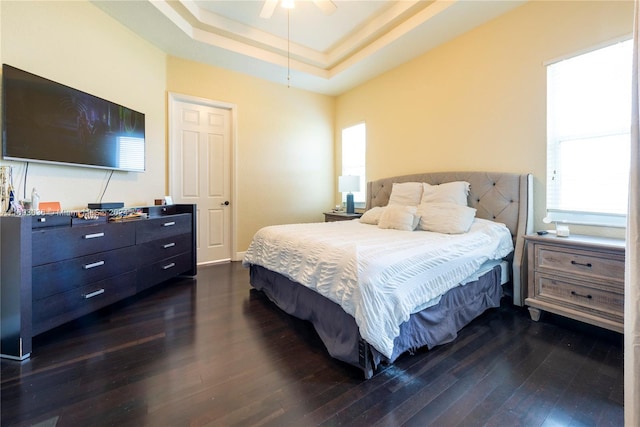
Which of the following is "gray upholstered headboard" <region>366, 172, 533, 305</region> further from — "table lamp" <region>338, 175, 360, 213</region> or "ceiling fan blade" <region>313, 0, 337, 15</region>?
"ceiling fan blade" <region>313, 0, 337, 15</region>

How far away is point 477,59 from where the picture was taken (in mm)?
2969

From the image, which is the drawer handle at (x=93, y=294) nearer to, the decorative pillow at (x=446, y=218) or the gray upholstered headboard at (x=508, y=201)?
the decorative pillow at (x=446, y=218)

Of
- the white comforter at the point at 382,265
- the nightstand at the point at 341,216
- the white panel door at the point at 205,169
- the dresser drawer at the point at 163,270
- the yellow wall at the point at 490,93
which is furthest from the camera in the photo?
the nightstand at the point at 341,216

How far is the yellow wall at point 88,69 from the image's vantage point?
2141 millimetres

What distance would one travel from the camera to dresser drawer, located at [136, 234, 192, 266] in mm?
2654

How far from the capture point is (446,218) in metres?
2.57

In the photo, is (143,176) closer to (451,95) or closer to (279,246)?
(279,246)

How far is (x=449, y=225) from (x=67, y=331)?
320 centimetres

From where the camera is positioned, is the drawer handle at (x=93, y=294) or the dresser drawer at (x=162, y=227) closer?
the drawer handle at (x=93, y=294)

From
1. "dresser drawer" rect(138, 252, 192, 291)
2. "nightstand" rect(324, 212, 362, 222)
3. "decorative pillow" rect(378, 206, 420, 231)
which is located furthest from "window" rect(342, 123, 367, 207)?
"dresser drawer" rect(138, 252, 192, 291)

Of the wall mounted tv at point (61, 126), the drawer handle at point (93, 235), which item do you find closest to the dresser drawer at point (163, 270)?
the drawer handle at point (93, 235)

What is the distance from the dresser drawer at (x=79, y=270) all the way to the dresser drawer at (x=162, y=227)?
172mm

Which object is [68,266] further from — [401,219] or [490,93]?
[490,93]

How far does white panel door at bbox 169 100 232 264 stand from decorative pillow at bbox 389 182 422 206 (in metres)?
2.48
